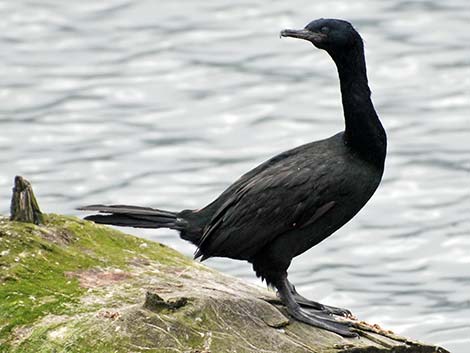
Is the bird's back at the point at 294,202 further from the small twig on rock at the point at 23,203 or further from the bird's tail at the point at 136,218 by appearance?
the small twig on rock at the point at 23,203

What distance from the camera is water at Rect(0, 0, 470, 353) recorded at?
12.4 metres

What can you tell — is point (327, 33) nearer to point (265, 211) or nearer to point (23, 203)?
point (265, 211)

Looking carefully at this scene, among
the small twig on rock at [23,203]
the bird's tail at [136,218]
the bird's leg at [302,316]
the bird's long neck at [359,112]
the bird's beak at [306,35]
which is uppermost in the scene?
the bird's beak at [306,35]

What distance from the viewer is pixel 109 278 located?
8.23m

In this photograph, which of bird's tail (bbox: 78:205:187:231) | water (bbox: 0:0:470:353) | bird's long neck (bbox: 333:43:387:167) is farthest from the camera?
water (bbox: 0:0:470:353)

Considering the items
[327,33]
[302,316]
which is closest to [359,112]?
[327,33]

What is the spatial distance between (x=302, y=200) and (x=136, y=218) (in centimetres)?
106

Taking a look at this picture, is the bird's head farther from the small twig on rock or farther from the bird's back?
the small twig on rock

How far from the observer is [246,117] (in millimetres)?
14898

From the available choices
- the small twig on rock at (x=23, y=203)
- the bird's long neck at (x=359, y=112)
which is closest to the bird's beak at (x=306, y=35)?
the bird's long neck at (x=359, y=112)

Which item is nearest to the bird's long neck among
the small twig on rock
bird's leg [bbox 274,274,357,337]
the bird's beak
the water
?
the bird's beak

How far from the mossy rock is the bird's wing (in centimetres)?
27

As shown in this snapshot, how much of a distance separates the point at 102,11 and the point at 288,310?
1018 centimetres

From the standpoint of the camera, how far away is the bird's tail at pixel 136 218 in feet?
28.5
